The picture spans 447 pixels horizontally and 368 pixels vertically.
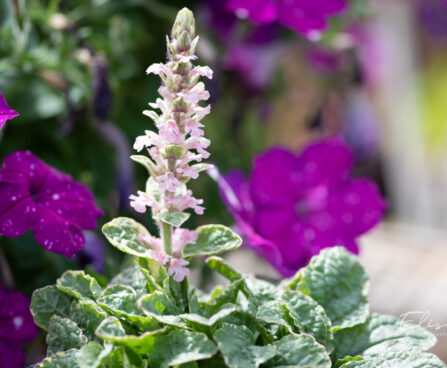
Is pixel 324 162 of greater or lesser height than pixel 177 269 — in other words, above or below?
above

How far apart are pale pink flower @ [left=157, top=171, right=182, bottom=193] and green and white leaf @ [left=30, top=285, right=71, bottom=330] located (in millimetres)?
133

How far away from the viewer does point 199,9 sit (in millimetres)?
871

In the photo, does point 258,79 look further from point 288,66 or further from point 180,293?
point 180,293

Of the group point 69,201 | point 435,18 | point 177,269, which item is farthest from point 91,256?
point 435,18

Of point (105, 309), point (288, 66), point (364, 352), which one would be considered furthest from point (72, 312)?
point (288, 66)

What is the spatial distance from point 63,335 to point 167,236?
3.9 inches

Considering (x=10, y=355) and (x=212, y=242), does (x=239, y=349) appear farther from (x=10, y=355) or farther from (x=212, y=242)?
(x=10, y=355)

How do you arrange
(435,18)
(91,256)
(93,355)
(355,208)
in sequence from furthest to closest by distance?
1. (435,18)
2. (355,208)
3. (91,256)
4. (93,355)

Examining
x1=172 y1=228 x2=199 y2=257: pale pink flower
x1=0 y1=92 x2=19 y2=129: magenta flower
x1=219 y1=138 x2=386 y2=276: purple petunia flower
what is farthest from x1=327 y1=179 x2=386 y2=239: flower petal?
x1=0 y1=92 x2=19 y2=129: magenta flower

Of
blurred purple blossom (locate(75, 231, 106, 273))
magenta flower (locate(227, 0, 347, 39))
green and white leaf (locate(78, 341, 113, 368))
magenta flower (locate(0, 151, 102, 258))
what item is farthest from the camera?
magenta flower (locate(227, 0, 347, 39))

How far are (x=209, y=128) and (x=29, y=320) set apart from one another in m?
0.50

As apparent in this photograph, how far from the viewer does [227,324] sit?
40 cm

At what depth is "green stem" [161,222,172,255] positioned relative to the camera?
1.42 feet

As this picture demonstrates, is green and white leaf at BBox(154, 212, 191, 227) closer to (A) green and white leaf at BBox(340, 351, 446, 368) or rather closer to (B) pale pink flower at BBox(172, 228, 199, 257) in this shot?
(B) pale pink flower at BBox(172, 228, 199, 257)
